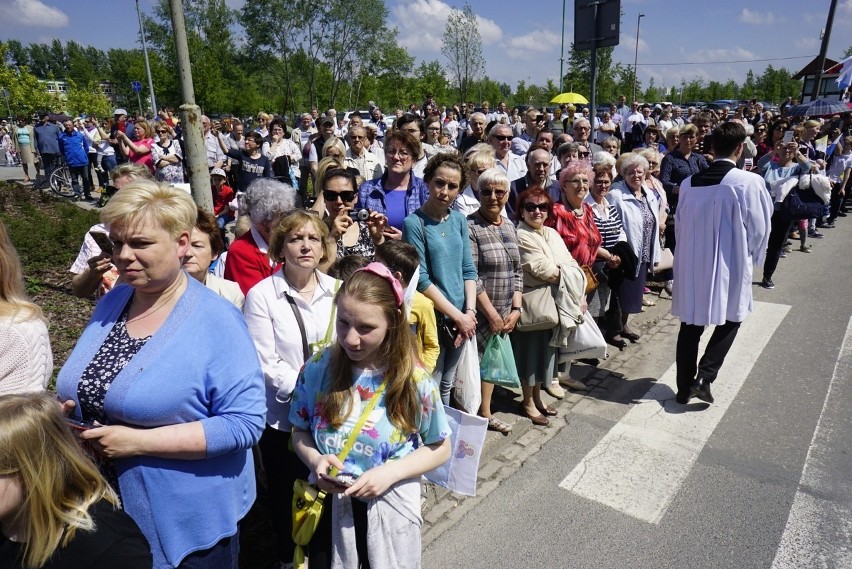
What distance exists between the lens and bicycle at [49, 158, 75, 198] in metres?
14.5

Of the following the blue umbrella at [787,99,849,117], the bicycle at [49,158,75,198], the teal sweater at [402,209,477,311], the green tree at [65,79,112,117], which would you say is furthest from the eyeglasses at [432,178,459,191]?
the green tree at [65,79,112,117]

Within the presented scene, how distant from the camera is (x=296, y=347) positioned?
2.58 m

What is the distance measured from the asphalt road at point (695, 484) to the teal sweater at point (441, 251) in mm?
1327

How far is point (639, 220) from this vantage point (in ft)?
18.2

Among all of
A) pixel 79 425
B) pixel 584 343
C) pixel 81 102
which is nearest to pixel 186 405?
pixel 79 425

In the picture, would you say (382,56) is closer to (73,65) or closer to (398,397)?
(398,397)

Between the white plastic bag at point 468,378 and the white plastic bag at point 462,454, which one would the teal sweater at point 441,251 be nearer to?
the white plastic bag at point 468,378

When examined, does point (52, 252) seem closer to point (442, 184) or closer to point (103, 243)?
point (103, 243)

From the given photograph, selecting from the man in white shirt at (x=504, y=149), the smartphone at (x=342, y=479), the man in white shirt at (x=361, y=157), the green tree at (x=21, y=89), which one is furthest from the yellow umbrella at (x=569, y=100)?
the green tree at (x=21, y=89)

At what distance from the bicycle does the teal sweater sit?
14.1 m

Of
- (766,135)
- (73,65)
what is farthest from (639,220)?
(73,65)

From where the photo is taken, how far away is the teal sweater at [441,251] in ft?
11.8

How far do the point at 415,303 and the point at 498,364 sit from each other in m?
1.18

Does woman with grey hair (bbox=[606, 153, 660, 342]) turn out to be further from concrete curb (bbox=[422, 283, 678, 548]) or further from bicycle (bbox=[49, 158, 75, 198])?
bicycle (bbox=[49, 158, 75, 198])
